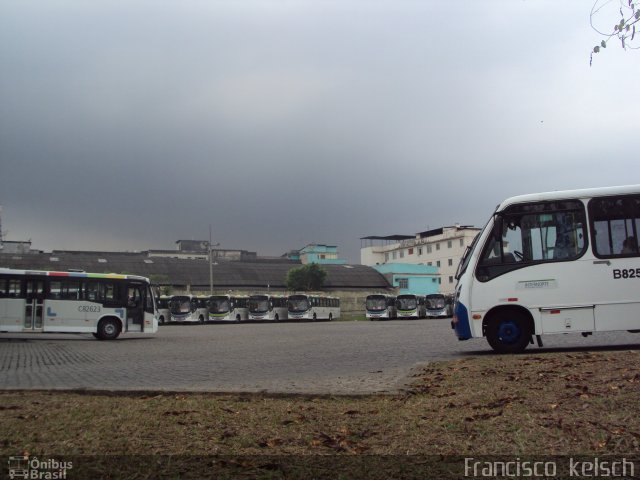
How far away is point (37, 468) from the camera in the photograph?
4.26m

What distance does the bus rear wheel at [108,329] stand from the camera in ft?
84.2

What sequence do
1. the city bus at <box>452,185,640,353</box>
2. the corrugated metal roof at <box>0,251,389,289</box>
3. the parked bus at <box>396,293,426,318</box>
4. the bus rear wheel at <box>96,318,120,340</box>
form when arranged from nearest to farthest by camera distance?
the city bus at <box>452,185,640,353</box> → the bus rear wheel at <box>96,318,120,340</box> → the parked bus at <box>396,293,426,318</box> → the corrugated metal roof at <box>0,251,389,289</box>

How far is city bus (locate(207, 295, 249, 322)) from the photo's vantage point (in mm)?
52031

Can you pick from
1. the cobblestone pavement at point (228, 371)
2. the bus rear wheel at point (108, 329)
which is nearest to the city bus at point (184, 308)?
the bus rear wheel at point (108, 329)

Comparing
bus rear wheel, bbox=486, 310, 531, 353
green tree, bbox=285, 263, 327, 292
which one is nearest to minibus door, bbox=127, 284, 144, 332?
bus rear wheel, bbox=486, 310, 531, 353

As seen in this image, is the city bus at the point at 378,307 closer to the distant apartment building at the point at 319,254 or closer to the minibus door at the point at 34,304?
the minibus door at the point at 34,304

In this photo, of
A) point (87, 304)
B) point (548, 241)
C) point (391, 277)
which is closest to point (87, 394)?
point (548, 241)

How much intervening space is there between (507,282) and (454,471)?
359 inches

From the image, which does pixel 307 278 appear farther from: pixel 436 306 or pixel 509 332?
pixel 509 332

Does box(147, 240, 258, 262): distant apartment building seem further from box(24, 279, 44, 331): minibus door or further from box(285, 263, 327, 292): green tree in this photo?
box(24, 279, 44, 331): minibus door

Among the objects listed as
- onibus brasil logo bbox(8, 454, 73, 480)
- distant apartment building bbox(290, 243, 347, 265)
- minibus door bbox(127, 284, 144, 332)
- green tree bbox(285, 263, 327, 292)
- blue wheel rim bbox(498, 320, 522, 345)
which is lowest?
onibus brasil logo bbox(8, 454, 73, 480)

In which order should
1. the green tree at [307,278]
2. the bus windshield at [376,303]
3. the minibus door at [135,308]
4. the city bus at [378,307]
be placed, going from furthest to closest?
the green tree at [307,278] → the bus windshield at [376,303] → the city bus at [378,307] → the minibus door at [135,308]

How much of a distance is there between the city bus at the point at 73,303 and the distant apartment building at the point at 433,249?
2718 inches

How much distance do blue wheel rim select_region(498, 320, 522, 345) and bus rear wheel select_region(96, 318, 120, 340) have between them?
1794 centimetres
